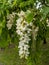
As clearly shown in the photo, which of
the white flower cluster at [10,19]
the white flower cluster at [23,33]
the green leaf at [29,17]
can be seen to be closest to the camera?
the green leaf at [29,17]

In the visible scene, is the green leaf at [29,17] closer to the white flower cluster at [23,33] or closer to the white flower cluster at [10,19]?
the white flower cluster at [23,33]

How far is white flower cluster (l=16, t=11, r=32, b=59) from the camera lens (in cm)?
254

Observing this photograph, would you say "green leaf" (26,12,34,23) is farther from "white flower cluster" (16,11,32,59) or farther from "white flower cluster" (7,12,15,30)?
"white flower cluster" (7,12,15,30)

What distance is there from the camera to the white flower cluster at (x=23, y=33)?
2.54 metres

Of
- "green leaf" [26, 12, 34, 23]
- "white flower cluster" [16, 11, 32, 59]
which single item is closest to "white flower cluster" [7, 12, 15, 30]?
"white flower cluster" [16, 11, 32, 59]

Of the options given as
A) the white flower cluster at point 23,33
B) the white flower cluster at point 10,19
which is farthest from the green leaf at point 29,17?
the white flower cluster at point 10,19

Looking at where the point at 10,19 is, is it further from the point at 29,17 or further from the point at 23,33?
the point at 29,17

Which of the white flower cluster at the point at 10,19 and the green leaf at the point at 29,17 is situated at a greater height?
the green leaf at the point at 29,17

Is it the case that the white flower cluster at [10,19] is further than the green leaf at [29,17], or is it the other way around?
the white flower cluster at [10,19]

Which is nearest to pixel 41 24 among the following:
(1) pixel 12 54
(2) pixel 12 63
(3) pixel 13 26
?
(3) pixel 13 26

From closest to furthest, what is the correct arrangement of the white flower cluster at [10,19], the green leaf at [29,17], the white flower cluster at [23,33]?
the green leaf at [29,17]
the white flower cluster at [23,33]
the white flower cluster at [10,19]

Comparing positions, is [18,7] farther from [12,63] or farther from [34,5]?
[12,63]

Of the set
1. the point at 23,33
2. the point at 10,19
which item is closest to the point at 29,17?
the point at 23,33

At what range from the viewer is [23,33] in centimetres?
254
